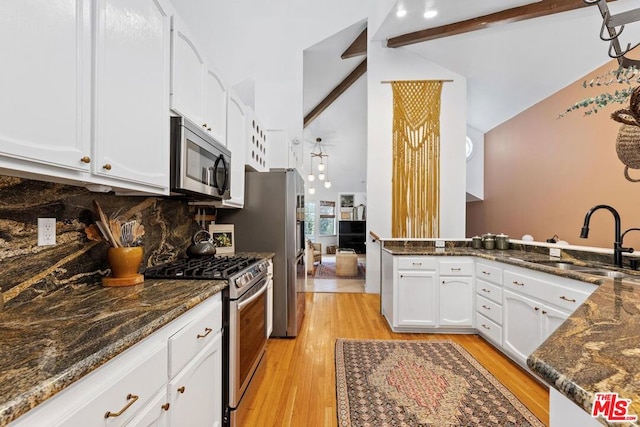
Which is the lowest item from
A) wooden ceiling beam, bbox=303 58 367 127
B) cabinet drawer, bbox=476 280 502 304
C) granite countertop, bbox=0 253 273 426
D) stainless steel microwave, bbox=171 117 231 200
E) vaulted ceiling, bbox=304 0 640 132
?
cabinet drawer, bbox=476 280 502 304

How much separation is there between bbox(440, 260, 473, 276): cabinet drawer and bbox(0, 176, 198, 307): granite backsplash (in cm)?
272

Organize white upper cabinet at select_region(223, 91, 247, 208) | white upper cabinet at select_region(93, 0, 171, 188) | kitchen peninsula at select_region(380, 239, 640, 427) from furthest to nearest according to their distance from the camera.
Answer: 1. white upper cabinet at select_region(223, 91, 247, 208)
2. white upper cabinet at select_region(93, 0, 171, 188)
3. kitchen peninsula at select_region(380, 239, 640, 427)

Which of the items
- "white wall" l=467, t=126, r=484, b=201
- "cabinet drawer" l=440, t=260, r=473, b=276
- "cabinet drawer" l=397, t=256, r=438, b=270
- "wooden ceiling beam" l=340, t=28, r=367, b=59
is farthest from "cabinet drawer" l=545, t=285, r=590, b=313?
"wooden ceiling beam" l=340, t=28, r=367, b=59

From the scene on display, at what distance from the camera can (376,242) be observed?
186 inches

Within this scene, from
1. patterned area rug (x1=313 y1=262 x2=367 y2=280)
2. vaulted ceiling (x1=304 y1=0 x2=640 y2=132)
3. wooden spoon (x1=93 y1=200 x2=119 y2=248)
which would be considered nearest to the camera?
wooden spoon (x1=93 y1=200 x2=119 y2=248)

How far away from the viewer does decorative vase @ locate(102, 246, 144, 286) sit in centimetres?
→ 142

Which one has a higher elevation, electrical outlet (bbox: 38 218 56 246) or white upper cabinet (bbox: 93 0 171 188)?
white upper cabinet (bbox: 93 0 171 188)

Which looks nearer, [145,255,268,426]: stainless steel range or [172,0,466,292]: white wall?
[145,255,268,426]: stainless steel range

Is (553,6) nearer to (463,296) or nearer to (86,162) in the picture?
(463,296)

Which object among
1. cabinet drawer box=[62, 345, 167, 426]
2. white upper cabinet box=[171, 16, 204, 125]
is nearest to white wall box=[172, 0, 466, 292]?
white upper cabinet box=[171, 16, 204, 125]

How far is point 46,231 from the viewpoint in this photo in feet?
4.00

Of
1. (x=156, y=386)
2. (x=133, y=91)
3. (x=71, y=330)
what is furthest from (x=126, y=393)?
(x=133, y=91)

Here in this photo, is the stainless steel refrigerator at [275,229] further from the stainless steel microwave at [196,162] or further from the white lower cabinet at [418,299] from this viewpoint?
the white lower cabinet at [418,299]

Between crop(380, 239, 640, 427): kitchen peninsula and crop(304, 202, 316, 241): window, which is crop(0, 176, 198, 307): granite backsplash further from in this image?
crop(304, 202, 316, 241): window
